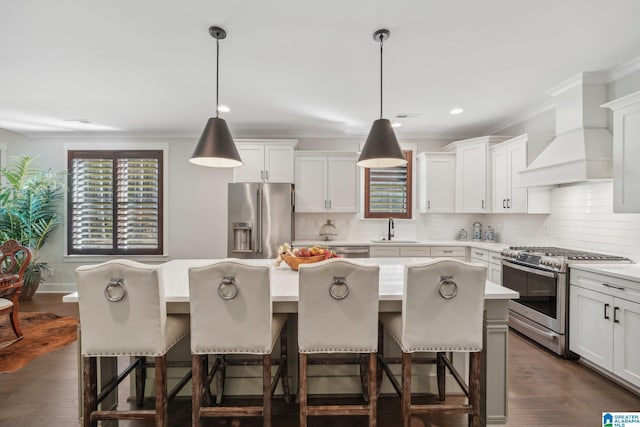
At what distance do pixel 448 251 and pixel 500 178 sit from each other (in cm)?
120

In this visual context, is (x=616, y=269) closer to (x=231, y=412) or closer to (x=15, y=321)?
(x=231, y=412)

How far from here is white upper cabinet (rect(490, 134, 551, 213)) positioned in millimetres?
3539

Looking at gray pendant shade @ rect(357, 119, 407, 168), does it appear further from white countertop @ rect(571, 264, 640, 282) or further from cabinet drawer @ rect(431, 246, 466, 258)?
cabinet drawer @ rect(431, 246, 466, 258)

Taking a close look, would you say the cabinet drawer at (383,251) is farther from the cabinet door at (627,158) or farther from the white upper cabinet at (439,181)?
the cabinet door at (627,158)

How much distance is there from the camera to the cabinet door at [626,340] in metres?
2.09

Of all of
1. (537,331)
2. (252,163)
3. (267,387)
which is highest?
(252,163)

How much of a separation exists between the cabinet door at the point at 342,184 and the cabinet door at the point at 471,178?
60.7 inches

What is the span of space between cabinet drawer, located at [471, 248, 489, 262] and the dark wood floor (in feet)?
4.46

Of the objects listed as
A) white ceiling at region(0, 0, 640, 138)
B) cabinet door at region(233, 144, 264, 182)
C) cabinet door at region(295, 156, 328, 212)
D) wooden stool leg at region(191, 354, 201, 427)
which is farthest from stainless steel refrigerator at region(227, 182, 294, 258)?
wooden stool leg at region(191, 354, 201, 427)

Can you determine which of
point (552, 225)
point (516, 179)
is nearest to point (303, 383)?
point (516, 179)

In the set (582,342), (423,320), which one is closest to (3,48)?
(423,320)

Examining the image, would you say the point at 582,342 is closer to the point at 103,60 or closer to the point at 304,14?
the point at 304,14

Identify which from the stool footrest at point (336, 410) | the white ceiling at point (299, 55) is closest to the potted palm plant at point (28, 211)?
the white ceiling at point (299, 55)

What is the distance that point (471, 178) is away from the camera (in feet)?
13.9
